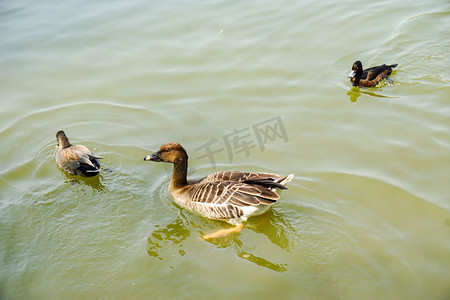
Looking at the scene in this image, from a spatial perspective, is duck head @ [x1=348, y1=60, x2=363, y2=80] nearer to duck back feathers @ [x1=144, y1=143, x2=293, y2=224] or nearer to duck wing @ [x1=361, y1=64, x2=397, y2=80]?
duck wing @ [x1=361, y1=64, x2=397, y2=80]

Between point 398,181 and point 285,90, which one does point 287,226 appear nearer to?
point 398,181

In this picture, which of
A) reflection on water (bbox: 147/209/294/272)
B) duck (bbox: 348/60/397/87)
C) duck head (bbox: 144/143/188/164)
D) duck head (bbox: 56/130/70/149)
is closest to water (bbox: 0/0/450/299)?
reflection on water (bbox: 147/209/294/272)

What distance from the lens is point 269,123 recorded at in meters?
8.99

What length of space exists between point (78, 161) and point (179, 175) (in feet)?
6.20

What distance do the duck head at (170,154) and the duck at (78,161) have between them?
47.7 inches

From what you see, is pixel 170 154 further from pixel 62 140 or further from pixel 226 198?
pixel 62 140

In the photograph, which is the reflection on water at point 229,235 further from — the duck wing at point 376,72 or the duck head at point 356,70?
the duck wing at point 376,72

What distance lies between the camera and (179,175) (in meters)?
7.20

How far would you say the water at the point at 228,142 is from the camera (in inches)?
227

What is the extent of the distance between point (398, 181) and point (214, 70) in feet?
18.5

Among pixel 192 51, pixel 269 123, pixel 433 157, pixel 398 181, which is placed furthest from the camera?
pixel 192 51

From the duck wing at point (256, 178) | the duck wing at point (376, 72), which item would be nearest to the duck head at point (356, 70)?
the duck wing at point (376, 72)

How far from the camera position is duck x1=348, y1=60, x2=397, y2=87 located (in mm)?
9961

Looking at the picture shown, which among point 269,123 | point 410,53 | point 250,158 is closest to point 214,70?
point 269,123
